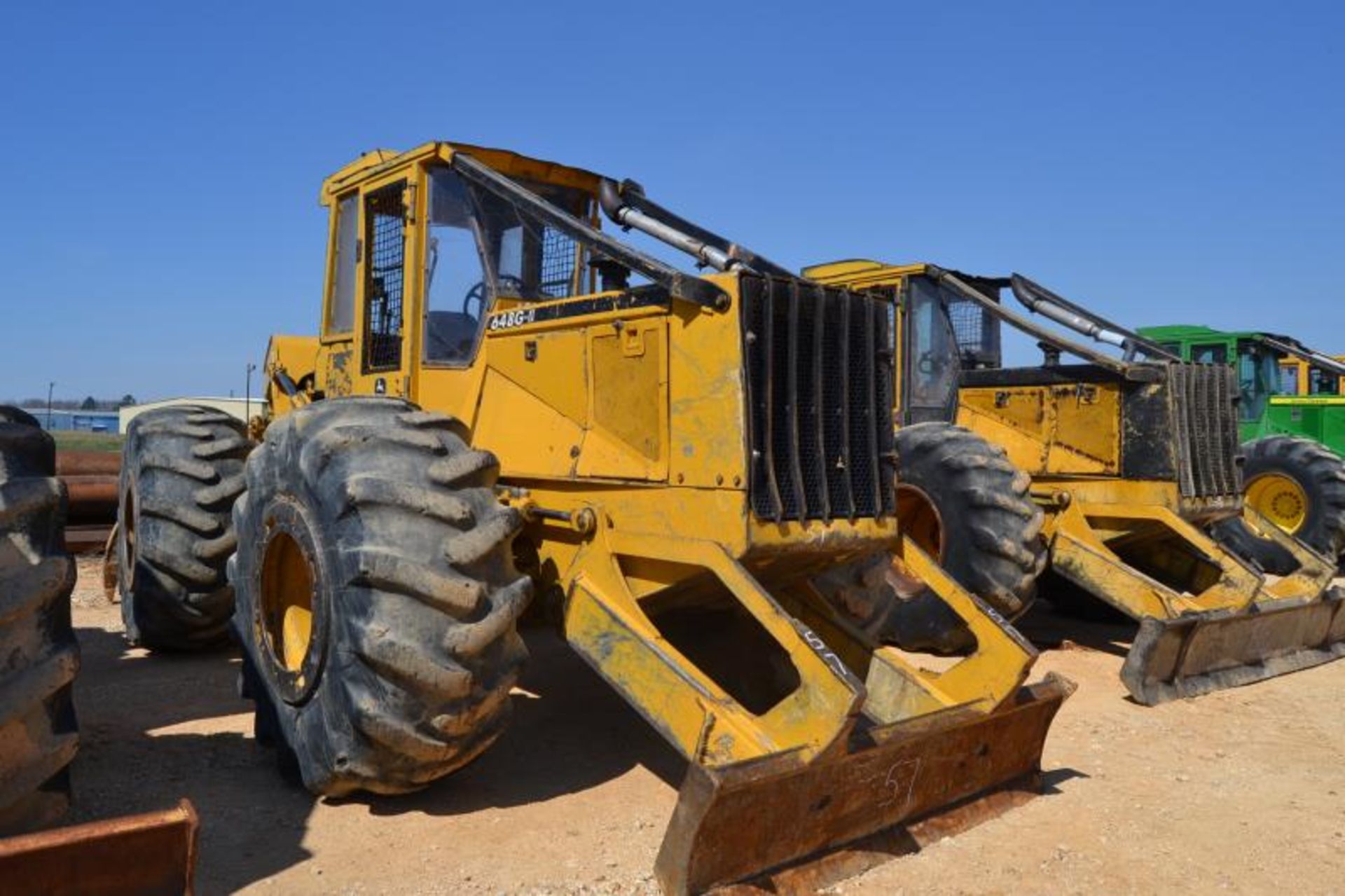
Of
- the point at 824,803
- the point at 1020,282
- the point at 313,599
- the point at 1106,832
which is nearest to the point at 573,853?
the point at 824,803

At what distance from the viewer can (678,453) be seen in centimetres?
467

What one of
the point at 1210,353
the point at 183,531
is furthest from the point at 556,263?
the point at 1210,353

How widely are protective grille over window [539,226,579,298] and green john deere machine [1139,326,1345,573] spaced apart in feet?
26.8

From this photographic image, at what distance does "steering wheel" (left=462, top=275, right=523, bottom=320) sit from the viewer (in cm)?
580

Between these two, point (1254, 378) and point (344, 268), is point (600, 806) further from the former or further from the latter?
point (1254, 378)

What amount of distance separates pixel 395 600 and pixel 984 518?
15.3ft

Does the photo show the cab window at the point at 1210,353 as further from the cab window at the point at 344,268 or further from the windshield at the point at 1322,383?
the cab window at the point at 344,268

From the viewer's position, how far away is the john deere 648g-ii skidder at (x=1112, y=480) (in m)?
7.48

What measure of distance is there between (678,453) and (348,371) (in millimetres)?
2592

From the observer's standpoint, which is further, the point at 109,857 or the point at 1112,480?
the point at 1112,480

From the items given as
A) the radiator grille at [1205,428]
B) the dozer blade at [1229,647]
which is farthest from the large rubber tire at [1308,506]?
the dozer blade at [1229,647]

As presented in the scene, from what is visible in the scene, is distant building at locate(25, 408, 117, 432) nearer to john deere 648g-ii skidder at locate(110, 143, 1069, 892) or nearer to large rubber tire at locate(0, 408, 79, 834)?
john deere 648g-ii skidder at locate(110, 143, 1069, 892)

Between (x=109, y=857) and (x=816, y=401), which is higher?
(x=816, y=401)

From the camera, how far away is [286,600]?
502 cm
